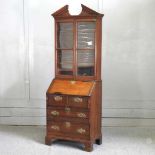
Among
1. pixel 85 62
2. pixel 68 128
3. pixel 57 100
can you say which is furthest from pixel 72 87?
pixel 68 128

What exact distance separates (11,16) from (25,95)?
1181 millimetres

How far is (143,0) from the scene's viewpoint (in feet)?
14.5

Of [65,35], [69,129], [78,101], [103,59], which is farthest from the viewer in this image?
[103,59]

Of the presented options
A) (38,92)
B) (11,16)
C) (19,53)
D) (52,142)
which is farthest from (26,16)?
(52,142)

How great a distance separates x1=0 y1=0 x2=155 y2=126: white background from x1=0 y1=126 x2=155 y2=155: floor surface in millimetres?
303

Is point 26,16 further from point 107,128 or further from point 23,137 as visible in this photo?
point 107,128

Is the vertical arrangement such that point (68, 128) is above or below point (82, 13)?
below

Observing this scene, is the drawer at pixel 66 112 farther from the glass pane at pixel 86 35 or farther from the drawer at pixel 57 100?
the glass pane at pixel 86 35

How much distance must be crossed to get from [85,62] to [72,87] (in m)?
0.35

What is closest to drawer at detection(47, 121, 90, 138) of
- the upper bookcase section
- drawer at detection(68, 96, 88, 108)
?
drawer at detection(68, 96, 88, 108)

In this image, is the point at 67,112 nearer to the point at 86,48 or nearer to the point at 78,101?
the point at 78,101

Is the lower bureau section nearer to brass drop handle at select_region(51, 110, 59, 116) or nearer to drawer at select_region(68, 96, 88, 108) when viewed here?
brass drop handle at select_region(51, 110, 59, 116)

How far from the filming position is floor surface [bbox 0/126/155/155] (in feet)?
11.8

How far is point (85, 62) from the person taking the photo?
12.5 ft
